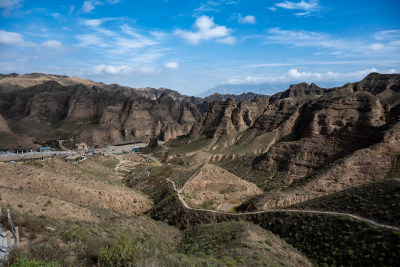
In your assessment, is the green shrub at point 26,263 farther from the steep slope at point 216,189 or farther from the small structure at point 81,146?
the small structure at point 81,146

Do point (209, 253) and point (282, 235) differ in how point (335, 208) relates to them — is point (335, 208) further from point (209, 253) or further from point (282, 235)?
point (209, 253)

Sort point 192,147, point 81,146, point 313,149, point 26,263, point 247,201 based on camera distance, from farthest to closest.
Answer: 1. point 81,146
2. point 192,147
3. point 313,149
4. point 247,201
5. point 26,263

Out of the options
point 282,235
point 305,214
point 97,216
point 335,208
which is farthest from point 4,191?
point 335,208

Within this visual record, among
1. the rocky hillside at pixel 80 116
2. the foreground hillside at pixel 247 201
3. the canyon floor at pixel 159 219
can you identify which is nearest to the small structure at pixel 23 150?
the rocky hillside at pixel 80 116

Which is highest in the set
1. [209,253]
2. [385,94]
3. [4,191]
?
[385,94]

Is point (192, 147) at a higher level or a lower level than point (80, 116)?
lower

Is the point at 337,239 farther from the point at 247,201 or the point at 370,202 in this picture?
the point at 247,201

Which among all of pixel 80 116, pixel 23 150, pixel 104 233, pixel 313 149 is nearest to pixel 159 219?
pixel 104 233

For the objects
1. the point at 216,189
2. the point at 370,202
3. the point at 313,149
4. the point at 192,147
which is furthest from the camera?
the point at 192,147

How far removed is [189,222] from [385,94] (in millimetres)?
75087

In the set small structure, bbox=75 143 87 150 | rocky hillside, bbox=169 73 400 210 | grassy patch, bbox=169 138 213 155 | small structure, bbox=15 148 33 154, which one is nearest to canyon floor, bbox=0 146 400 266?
rocky hillside, bbox=169 73 400 210

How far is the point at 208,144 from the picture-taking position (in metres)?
68.6

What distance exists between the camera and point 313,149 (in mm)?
41562

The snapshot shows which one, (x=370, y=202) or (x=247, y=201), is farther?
(x=247, y=201)
